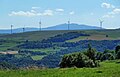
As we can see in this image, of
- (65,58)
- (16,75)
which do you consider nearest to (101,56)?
(65,58)

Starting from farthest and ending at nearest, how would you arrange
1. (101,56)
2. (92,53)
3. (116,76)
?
(101,56) < (92,53) < (116,76)

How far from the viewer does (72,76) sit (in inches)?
1109

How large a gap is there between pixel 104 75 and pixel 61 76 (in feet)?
11.7

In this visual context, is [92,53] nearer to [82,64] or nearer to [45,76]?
[82,64]

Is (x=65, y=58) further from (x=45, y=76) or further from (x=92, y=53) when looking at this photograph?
(x=45, y=76)

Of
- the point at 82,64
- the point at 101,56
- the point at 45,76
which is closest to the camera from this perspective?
the point at 45,76

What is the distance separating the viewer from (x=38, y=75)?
29875mm

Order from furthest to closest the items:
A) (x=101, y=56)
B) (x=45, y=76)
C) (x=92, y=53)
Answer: (x=101, y=56) → (x=92, y=53) → (x=45, y=76)

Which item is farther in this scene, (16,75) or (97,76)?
(16,75)

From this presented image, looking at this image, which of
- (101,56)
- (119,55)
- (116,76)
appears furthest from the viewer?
(101,56)

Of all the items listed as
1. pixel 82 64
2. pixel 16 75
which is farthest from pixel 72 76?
pixel 82 64

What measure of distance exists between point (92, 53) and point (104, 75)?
36.9 metres

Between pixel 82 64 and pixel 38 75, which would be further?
pixel 82 64

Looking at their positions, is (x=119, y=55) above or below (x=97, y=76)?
below
